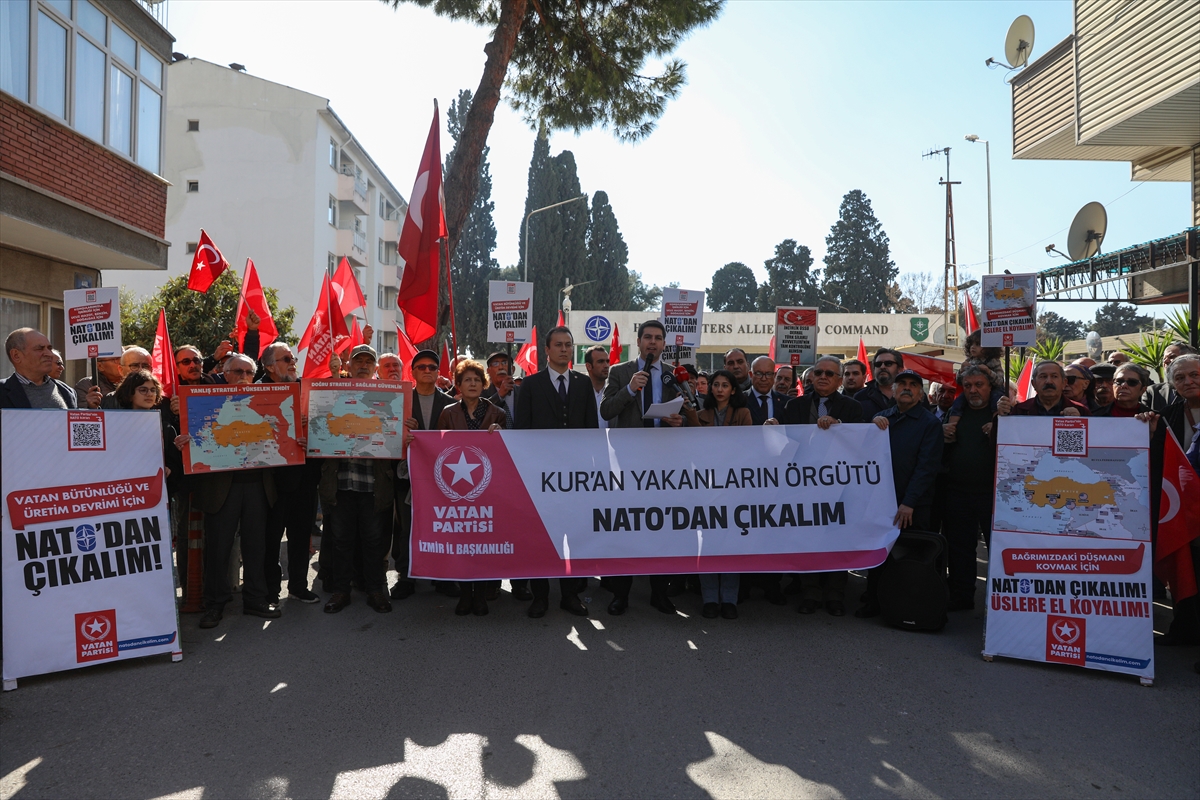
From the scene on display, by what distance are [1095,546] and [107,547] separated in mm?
6307

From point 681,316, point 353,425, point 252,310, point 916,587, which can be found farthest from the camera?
point 252,310

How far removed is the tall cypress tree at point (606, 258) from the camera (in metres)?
58.1

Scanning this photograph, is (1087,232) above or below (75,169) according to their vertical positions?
above

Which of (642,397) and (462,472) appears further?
(642,397)

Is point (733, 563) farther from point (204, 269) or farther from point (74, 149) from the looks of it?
point (74, 149)

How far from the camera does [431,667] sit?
17.2 feet

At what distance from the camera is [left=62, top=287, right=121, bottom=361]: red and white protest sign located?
6.80 meters

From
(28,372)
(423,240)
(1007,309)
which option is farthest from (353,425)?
(1007,309)

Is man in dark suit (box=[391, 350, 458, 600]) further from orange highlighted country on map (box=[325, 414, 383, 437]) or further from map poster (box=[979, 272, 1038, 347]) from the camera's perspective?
map poster (box=[979, 272, 1038, 347])

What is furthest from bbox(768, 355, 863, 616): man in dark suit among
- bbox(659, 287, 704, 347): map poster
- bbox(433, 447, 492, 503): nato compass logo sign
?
bbox(433, 447, 492, 503): nato compass logo sign

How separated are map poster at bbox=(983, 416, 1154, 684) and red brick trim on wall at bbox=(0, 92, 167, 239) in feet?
39.6

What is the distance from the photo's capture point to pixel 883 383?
7898 millimetres

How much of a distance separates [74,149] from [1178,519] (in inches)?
552

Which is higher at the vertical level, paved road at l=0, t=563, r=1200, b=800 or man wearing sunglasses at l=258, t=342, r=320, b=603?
man wearing sunglasses at l=258, t=342, r=320, b=603
